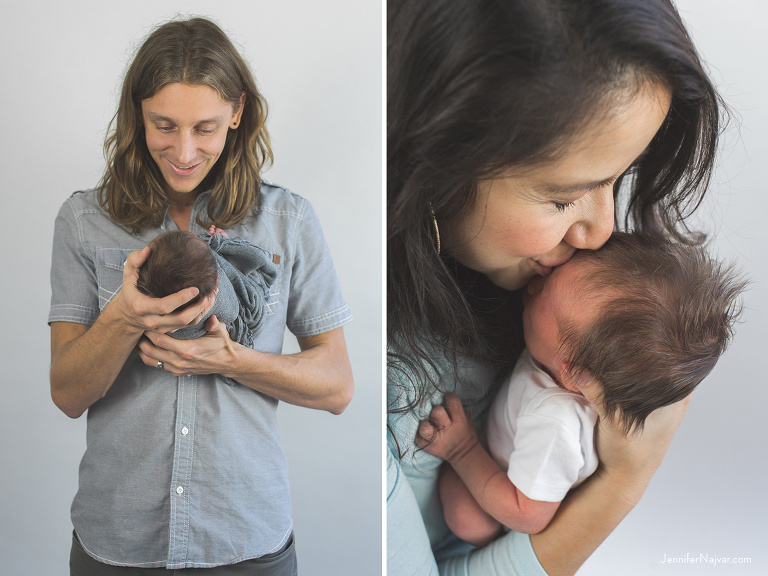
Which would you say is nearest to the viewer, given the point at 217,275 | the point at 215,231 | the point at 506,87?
the point at 506,87

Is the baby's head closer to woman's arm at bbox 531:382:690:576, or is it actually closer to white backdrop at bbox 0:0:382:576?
woman's arm at bbox 531:382:690:576

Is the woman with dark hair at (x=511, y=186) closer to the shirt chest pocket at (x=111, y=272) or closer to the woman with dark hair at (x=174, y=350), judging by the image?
the woman with dark hair at (x=174, y=350)

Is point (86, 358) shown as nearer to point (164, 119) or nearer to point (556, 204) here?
point (164, 119)

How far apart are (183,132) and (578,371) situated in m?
0.53

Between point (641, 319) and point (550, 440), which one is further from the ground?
point (641, 319)

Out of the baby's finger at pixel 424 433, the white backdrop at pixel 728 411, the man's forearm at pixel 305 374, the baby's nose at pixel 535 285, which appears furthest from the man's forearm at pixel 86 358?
the white backdrop at pixel 728 411

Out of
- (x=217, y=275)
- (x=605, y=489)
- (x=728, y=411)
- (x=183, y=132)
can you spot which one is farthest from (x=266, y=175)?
(x=728, y=411)

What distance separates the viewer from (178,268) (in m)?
0.59

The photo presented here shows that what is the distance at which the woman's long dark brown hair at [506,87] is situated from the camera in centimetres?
49

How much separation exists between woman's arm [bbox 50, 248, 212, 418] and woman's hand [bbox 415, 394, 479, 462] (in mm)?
319

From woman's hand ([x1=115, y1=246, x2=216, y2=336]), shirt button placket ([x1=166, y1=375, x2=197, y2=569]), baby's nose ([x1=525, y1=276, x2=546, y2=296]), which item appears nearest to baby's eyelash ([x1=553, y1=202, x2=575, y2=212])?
baby's nose ([x1=525, y1=276, x2=546, y2=296])

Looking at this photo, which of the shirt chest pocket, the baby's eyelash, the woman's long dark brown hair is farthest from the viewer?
the shirt chest pocket

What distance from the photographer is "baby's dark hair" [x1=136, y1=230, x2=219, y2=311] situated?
0.59 m

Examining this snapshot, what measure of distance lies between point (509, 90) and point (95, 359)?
0.54 metres
